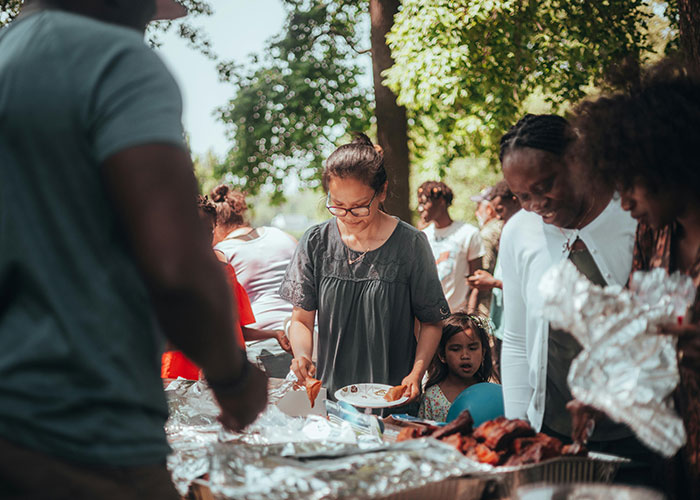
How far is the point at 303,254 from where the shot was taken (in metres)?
2.74

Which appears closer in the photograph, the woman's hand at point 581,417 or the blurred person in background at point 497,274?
the woman's hand at point 581,417

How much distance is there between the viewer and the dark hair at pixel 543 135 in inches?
69.9

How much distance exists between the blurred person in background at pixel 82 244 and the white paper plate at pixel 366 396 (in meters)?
1.33

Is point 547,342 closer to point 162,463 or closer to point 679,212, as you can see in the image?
point 679,212

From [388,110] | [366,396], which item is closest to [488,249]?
[388,110]

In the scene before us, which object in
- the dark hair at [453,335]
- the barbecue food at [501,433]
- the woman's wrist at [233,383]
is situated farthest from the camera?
the dark hair at [453,335]

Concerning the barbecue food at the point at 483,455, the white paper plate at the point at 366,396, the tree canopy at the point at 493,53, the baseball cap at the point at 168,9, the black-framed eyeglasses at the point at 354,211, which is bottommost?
the white paper plate at the point at 366,396

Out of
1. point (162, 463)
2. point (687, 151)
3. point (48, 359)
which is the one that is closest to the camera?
point (48, 359)

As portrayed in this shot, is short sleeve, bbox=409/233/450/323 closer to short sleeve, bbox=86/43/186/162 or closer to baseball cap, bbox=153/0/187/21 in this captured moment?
baseball cap, bbox=153/0/187/21

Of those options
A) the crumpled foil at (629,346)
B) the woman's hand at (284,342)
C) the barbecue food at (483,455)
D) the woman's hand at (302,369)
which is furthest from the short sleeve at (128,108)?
the woman's hand at (284,342)

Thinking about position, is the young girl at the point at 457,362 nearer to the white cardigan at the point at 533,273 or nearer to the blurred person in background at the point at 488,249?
the white cardigan at the point at 533,273

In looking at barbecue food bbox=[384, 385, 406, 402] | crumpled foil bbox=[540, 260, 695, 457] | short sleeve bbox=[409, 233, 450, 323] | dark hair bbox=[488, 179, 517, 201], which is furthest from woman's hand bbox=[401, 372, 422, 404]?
dark hair bbox=[488, 179, 517, 201]

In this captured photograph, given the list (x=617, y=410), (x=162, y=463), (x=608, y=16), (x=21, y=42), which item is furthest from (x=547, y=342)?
(x=608, y=16)

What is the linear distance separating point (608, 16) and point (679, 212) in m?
4.85
